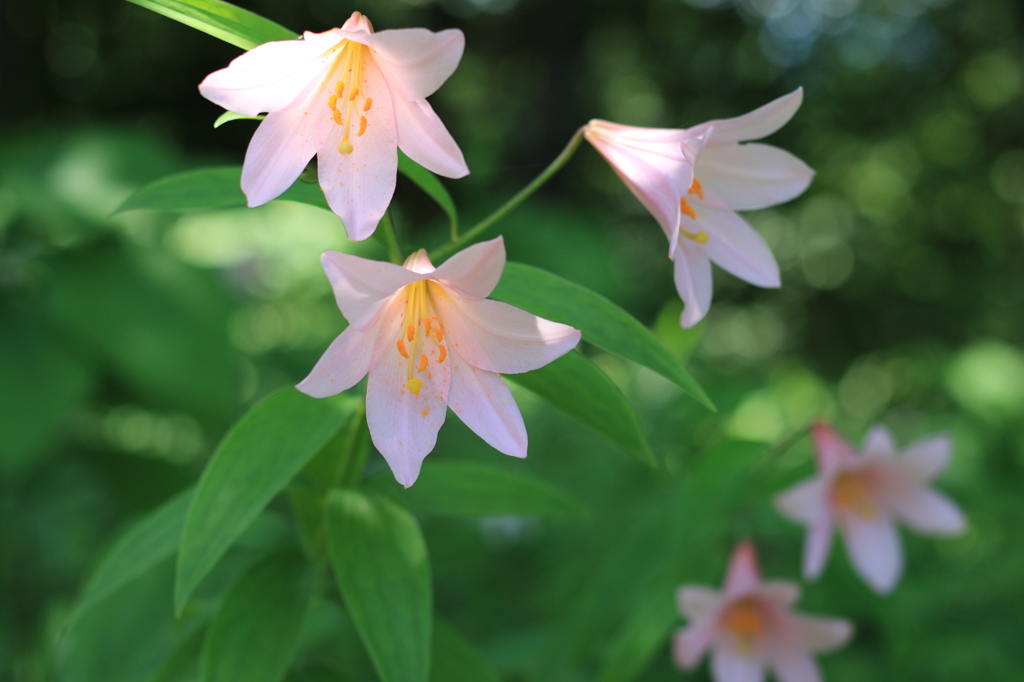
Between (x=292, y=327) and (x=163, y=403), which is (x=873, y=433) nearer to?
(x=163, y=403)

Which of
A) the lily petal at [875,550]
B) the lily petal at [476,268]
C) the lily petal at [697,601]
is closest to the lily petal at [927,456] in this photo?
the lily petal at [875,550]

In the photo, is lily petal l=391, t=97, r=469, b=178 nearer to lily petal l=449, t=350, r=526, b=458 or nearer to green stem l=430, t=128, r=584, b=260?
green stem l=430, t=128, r=584, b=260

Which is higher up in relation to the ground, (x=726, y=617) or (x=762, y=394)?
(x=726, y=617)

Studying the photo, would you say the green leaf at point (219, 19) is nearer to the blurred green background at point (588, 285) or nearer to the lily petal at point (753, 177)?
the blurred green background at point (588, 285)

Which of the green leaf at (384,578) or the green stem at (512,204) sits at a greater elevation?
the green stem at (512,204)

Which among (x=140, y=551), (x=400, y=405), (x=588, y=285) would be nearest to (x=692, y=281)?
(x=400, y=405)

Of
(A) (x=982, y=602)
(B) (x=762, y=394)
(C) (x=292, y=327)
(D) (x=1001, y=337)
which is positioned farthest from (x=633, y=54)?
(A) (x=982, y=602)
